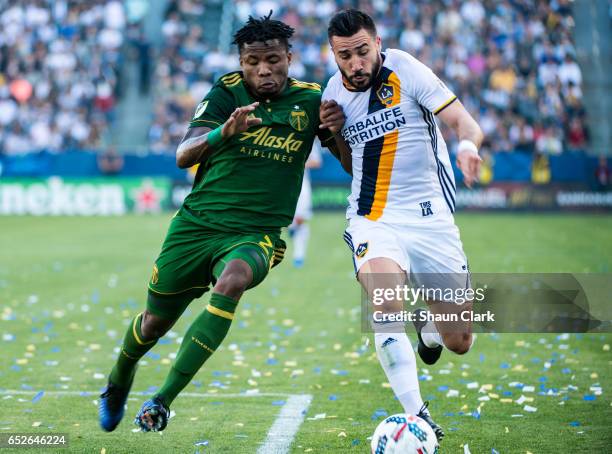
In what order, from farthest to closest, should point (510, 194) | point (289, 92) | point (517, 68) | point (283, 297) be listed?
1. point (517, 68)
2. point (510, 194)
3. point (283, 297)
4. point (289, 92)

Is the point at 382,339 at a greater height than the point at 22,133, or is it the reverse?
the point at 382,339

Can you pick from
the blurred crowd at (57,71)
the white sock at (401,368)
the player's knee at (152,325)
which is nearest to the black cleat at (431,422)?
the white sock at (401,368)

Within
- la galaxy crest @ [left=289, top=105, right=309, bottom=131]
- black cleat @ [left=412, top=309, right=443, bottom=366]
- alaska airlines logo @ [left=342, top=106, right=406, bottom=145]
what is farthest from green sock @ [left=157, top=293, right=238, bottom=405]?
black cleat @ [left=412, top=309, right=443, bottom=366]

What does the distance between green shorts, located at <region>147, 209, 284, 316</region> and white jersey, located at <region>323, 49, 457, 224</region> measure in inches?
27.6

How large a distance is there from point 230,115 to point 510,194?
20304 mm

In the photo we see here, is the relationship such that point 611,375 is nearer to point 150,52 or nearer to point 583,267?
point 583,267

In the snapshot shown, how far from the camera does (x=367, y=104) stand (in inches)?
225

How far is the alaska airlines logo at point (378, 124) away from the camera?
5.71 m

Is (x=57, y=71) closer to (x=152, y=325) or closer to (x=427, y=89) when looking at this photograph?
(x=152, y=325)

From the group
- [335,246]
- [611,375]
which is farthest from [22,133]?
[611,375]

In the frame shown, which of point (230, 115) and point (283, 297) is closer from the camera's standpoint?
point (230, 115)

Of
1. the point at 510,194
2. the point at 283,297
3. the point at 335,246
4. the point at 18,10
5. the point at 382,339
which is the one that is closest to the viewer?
the point at 382,339

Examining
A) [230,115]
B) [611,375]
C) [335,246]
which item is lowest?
[335,246]

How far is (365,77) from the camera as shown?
18.5ft
